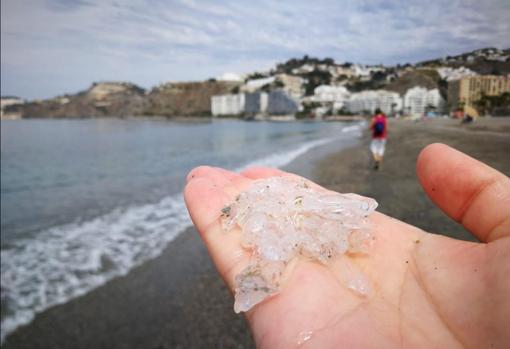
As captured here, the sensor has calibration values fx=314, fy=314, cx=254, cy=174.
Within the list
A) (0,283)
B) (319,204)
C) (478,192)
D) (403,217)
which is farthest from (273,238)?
(0,283)

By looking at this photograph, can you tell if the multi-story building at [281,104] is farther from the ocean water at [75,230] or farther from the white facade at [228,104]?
the ocean water at [75,230]

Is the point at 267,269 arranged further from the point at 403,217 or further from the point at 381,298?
the point at 403,217

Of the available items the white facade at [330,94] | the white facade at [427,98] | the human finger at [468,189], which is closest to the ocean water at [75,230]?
the human finger at [468,189]

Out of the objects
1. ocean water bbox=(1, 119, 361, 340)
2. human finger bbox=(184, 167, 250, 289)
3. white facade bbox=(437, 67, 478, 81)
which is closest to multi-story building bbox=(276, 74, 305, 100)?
ocean water bbox=(1, 119, 361, 340)

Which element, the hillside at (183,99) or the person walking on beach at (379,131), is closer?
the person walking on beach at (379,131)

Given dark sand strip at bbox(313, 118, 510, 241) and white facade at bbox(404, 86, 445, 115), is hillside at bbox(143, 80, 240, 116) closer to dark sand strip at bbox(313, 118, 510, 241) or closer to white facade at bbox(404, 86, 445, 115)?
dark sand strip at bbox(313, 118, 510, 241)

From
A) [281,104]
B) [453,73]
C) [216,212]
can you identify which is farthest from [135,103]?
[216,212]
